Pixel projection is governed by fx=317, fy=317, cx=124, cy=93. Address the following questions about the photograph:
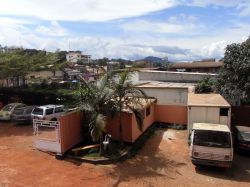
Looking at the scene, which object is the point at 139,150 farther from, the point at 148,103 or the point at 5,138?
the point at 5,138

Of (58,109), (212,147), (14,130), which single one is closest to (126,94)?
(212,147)

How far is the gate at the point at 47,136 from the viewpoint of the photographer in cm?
1636

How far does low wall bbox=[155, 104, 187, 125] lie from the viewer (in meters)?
24.5

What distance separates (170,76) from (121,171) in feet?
77.1

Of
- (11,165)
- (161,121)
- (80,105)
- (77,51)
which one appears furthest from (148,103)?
(77,51)

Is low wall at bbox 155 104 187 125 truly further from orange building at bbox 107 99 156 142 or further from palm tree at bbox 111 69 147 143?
palm tree at bbox 111 69 147 143

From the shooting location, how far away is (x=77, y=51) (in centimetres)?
12962

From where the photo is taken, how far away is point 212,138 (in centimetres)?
Result: 1505

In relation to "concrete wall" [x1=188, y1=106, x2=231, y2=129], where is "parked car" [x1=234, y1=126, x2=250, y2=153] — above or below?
below

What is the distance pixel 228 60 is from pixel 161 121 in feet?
23.1

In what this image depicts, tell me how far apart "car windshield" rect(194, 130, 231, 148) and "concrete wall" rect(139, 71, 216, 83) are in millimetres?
20874

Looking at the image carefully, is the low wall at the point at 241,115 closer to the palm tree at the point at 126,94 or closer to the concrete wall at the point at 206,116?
the concrete wall at the point at 206,116

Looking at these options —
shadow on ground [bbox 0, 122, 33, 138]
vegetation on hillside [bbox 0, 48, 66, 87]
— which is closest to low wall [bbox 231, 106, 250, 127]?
shadow on ground [bbox 0, 122, 33, 138]

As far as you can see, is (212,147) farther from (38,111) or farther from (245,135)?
(38,111)
